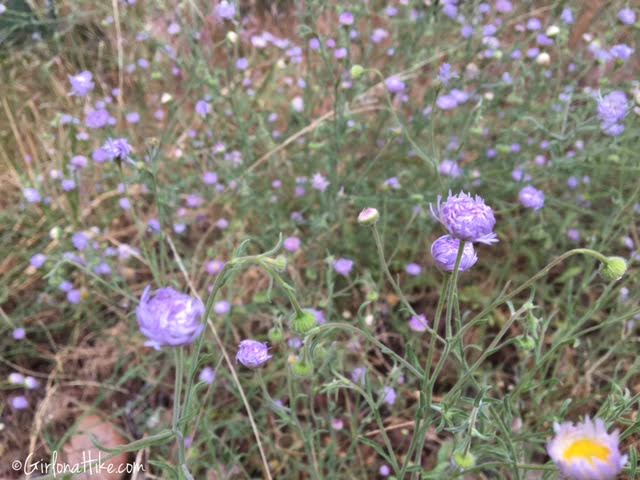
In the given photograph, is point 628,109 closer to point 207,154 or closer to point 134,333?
point 207,154

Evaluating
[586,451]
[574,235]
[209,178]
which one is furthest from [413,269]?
[586,451]

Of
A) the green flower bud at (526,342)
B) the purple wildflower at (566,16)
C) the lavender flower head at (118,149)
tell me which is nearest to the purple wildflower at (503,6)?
the purple wildflower at (566,16)

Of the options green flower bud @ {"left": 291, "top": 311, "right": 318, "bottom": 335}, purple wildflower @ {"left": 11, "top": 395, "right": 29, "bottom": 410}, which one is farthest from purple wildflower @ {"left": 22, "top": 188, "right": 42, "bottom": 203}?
green flower bud @ {"left": 291, "top": 311, "right": 318, "bottom": 335}

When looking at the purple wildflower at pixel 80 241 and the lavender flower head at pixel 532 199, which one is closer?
the lavender flower head at pixel 532 199

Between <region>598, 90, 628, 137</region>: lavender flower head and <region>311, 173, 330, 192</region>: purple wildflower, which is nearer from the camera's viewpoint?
<region>598, 90, 628, 137</region>: lavender flower head

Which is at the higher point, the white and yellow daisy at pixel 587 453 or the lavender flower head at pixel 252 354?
the white and yellow daisy at pixel 587 453

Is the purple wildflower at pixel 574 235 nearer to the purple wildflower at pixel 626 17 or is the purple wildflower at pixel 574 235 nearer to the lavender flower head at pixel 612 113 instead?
the lavender flower head at pixel 612 113

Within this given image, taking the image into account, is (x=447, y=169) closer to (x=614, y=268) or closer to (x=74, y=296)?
(x=614, y=268)

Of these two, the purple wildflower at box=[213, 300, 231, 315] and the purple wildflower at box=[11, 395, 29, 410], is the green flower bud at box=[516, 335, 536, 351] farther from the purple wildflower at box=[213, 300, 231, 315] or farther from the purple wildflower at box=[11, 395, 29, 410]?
the purple wildflower at box=[11, 395, 29, 410]
